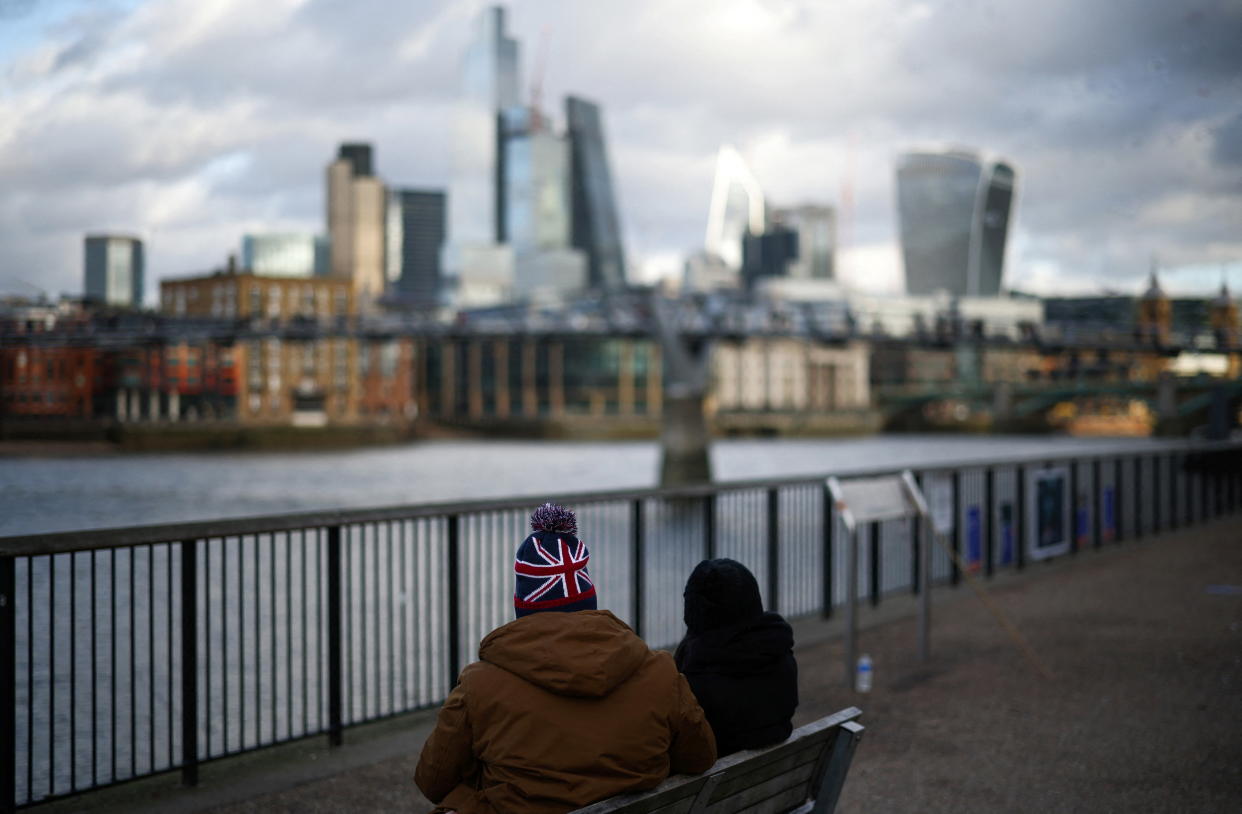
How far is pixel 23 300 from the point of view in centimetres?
2684

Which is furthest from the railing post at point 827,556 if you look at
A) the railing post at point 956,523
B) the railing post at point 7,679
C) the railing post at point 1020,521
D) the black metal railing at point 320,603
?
the railing post at point 7,679

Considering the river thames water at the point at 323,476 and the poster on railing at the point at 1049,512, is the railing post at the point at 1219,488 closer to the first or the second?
the poster on railing at the point at 1049,512

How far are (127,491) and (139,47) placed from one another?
1994 centimetres

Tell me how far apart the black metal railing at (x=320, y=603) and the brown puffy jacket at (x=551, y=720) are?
8.82ft

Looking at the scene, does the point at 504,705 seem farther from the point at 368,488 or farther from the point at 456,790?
the point at 368,488

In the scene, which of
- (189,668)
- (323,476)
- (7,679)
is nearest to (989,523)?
(189,668)

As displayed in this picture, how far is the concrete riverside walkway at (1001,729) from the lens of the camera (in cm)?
611

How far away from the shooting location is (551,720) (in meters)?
3.34

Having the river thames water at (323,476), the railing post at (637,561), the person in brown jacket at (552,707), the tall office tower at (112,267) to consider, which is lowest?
the river thames water at (323,476)

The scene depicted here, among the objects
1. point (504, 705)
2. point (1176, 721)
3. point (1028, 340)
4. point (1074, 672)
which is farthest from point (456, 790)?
point (1028, 340)

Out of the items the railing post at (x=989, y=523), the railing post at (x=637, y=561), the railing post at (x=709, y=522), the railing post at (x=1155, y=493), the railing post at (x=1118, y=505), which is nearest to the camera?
the railing post at (x=637, y=561)

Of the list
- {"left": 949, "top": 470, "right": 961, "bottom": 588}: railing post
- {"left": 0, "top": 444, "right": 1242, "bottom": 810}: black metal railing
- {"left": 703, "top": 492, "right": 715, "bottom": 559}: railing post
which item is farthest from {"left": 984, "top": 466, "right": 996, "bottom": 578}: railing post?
{"left": 703, "top": 492, "right": 715, "bottom": 559}: railing post

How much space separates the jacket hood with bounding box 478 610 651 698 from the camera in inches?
129

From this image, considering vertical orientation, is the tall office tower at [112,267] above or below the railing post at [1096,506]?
above
